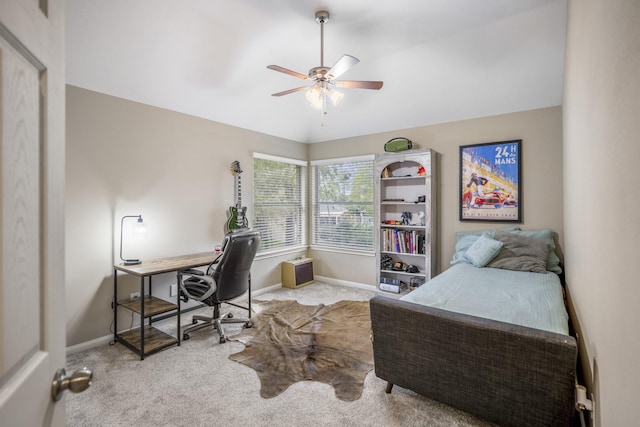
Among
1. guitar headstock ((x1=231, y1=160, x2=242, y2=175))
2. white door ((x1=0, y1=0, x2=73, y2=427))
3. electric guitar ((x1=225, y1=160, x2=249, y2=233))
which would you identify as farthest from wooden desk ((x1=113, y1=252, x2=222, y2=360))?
white door ((x1=0, y1=0, x2=73, y2=427))

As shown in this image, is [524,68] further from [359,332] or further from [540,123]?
[359,332]

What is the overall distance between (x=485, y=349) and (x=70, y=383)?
6.01 feet

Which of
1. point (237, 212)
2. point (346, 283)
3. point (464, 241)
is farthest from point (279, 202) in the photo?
point (464, 241)

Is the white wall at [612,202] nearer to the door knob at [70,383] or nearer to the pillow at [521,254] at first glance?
the door knob at [70,383]

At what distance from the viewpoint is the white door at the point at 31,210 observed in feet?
1.68

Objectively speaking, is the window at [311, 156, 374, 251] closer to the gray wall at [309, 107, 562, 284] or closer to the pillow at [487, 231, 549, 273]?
the gray wall at [309, 107, 562, 284]

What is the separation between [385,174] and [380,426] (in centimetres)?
320

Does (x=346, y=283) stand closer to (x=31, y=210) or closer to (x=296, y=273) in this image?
(x=296, y=273)

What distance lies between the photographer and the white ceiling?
254 centimetres

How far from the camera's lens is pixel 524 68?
3223mm

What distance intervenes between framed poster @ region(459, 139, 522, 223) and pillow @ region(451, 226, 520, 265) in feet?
0.58

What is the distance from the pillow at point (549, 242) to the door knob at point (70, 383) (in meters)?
3.86

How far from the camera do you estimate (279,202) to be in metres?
4.96

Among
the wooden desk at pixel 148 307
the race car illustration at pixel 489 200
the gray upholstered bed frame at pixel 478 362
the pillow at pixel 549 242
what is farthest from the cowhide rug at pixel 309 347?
the pillow at pixel 549 242
